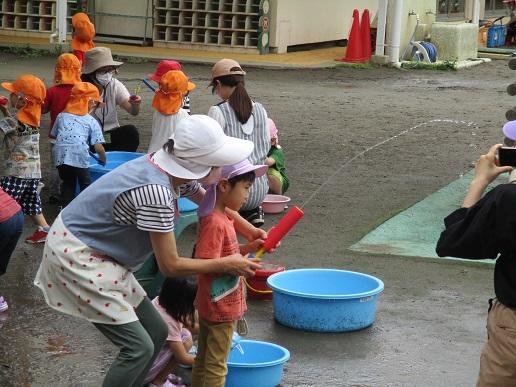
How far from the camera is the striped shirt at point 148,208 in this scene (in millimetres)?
4426

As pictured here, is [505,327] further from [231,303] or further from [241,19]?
[241,19]

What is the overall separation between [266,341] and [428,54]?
16.3m

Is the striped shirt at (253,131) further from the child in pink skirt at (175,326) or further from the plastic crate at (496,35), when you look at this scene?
the plastic crate at (496,35)

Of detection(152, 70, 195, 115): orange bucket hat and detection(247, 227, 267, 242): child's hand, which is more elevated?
detection(152, 70, 195, 115): orange bucket hat

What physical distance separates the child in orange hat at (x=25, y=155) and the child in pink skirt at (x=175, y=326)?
10.3 feet

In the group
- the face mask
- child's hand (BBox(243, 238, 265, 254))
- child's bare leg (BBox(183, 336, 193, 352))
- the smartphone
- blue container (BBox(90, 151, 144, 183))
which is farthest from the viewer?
the face mask

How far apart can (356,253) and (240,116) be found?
166cm

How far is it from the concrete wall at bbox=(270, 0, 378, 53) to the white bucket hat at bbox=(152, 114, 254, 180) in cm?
1769

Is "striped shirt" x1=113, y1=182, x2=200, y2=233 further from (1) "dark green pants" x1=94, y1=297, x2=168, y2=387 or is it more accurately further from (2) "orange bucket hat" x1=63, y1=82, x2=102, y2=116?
(2) "orange bucket hat" x1=63, y1=82, x2=102, y2=116

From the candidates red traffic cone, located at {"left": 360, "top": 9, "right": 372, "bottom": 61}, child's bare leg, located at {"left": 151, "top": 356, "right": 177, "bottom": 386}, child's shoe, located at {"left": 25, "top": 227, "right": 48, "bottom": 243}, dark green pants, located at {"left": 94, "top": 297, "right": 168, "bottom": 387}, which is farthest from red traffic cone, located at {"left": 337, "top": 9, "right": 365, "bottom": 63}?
dark green pants, located at {"left": 94, "top": 297, "right": 168, "bottom": 387}

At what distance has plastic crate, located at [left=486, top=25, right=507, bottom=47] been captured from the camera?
26.4 metres

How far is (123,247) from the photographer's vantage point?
4.64m

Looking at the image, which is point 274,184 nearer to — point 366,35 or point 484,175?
point 484,175

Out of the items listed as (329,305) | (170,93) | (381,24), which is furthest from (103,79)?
(381,24)
